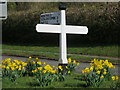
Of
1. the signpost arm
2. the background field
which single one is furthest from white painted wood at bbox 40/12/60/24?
the background field

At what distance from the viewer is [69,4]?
2858 cm

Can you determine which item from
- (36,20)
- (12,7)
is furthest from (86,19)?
(12,7)

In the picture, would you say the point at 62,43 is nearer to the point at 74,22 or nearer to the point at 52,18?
the point at 52,18

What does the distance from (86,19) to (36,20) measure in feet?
21.8

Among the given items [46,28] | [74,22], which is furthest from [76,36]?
[46,28]

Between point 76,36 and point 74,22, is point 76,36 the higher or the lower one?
the lower one

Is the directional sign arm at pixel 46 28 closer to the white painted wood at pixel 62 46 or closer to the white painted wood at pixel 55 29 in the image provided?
the white painted wood at pixel 55 29

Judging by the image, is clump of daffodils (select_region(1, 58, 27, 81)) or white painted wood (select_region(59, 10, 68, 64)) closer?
clump of daffodils (select_region(1, 58, 27, 81))

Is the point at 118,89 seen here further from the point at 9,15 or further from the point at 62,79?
the point at 9,15

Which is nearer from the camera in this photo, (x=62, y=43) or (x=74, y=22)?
(x=62, y=43)

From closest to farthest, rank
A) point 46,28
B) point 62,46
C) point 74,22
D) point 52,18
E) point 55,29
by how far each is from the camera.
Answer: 1. point 46,28
2. point 55,29
3. point 62,46
4. point 52,18
5. point 74,22

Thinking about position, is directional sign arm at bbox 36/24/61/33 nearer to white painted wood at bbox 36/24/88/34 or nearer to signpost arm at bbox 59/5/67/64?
white painted wood at bbox 36/24/88/34

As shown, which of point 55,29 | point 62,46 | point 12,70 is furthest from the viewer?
point 62,46

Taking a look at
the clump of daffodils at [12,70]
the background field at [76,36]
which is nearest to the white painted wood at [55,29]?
the clump of daffodils at [12,70]
